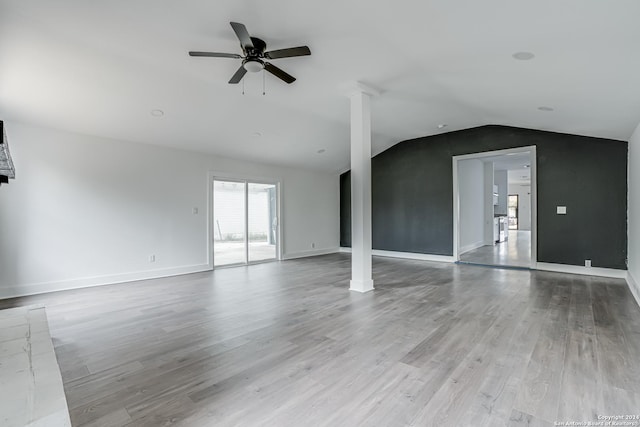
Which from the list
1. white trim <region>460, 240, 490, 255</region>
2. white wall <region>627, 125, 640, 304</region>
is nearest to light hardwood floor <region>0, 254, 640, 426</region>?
white wall <region>627, 125, 640, 304</region>

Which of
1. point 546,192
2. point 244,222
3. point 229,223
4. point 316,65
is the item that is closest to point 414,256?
Answer: point 546,192

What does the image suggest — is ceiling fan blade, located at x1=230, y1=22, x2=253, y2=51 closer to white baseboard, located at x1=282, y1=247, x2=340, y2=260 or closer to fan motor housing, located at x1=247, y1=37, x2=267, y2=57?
fan motor housing, located at x1=247, y1=37, x2=267, y2=57

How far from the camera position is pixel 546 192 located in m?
6.03

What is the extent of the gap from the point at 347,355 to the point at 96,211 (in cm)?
486

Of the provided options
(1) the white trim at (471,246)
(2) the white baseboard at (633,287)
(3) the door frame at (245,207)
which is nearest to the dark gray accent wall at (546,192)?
(2) the white baseboard at (633,287)

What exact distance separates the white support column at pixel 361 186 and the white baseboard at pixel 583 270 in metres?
3.85

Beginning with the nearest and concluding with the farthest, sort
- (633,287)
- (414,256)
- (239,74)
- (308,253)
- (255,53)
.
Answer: (255,53)
(239,74)
(633,287)
(414,256)
(308,253)

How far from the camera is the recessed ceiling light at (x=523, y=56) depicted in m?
2.87

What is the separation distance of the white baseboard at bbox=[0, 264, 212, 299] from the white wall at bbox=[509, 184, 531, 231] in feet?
56.0

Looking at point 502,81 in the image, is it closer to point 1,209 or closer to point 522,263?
point 522,263

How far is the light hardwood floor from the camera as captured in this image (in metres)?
1.85

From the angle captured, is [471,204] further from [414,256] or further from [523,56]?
[523,56]

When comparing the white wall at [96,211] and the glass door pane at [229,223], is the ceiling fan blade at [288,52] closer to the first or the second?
the white wall at [96,211]

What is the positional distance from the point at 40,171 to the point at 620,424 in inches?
268
